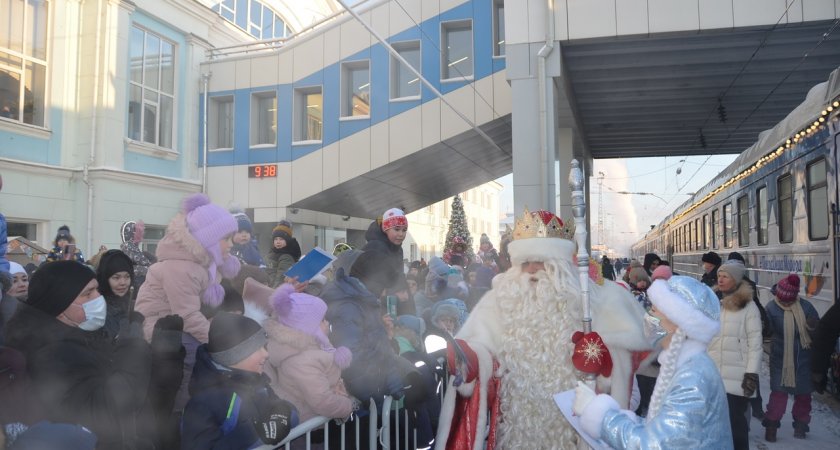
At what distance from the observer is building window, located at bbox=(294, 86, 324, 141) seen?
17.6 metres

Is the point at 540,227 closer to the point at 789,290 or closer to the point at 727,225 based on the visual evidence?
the point at 789,290

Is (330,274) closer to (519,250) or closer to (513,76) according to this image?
(519,250)

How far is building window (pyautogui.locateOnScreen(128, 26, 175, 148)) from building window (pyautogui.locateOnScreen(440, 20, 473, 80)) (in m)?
7.68

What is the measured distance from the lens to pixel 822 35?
958 centimetres

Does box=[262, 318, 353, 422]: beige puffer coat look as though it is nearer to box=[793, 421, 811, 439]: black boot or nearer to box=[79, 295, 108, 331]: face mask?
box=[79, 295, 108, 331]: face mask

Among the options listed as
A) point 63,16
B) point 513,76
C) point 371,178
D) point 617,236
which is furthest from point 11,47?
point 617,236

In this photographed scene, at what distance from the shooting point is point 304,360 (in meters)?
3.16

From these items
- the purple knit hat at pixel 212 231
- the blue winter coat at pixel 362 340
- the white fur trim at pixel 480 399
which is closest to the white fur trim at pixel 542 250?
the white fur trim at pixel 480 399

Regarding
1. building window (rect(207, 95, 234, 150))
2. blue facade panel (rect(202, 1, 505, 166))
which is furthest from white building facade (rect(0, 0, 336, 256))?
blue facade panel (rect(202, 1, 505, 166))

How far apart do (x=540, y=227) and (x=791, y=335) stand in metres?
3.76

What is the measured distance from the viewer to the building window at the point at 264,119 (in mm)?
17891

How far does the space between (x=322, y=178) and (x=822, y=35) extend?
11841mm

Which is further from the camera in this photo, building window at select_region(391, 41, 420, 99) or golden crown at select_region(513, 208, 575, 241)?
building window at select_region(391, 41, 420, 99)

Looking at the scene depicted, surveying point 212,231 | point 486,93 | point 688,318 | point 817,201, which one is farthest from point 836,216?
point 486,93
